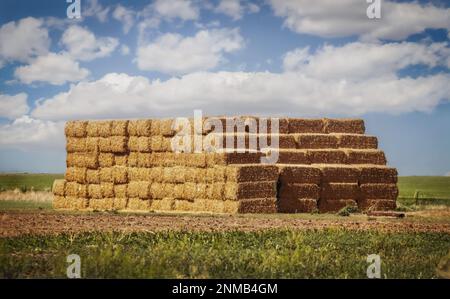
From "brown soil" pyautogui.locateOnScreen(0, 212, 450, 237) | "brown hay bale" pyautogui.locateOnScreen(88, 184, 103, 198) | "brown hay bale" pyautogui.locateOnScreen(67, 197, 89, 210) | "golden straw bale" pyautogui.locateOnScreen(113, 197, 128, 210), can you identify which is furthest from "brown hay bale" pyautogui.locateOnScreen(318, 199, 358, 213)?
"brown hay bale" pyautogui.locateOnScreen(67, 197, 89, 210)

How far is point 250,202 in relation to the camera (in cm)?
2998

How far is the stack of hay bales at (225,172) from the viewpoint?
30641mm

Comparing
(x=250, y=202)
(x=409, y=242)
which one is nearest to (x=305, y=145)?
(x=250, y=202)

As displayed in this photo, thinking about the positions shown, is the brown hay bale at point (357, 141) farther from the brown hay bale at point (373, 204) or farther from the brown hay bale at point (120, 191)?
the brown hay bale at point (120, 191)

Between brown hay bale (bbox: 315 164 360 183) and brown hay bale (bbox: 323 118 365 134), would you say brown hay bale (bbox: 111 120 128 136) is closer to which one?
brown hay bale (bbox: 315 164 360 183)

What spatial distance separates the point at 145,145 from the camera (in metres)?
34.3

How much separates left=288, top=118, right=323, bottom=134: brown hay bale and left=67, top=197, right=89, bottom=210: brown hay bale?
10.4 metres

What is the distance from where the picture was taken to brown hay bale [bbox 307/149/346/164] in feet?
111
